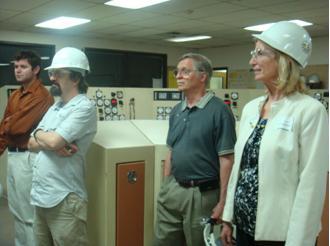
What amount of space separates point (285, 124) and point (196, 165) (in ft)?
2.18

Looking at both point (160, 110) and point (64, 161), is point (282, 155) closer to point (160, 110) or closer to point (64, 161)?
point (64, 161)

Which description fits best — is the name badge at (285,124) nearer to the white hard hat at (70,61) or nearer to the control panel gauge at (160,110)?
the white hard hat at (70,61)

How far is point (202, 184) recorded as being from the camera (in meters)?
1.88

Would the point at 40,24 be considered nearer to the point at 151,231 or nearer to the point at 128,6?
the point at 128,6

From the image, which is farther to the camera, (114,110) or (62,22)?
(62,22)

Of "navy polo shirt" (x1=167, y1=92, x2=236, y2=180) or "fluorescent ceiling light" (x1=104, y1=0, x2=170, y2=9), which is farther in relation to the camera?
"fluorescent ceiling light" (x1=104, y1=0, x2=170, y2=9)

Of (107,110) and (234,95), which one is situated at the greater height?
(234,95)

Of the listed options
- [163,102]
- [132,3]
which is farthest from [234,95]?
[132,3]

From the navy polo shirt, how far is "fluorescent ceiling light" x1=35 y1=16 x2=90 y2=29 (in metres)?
4.98

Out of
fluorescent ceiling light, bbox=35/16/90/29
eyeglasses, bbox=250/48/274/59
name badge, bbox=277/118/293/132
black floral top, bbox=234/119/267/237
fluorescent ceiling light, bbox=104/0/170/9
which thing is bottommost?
black floral top, bbox=234/119/267/237

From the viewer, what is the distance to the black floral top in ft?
4.48

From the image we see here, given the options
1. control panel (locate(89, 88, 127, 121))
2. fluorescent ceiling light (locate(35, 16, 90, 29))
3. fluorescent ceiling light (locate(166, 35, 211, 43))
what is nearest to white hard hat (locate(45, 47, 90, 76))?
control panel (locate(89, 88, 127, 121))

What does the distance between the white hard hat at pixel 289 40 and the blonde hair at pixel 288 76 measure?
0.06 feet

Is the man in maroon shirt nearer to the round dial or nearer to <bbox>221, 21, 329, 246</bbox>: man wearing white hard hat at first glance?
<bbox>221, 21, 329, 246</bbox>: man wearing white hard hat
